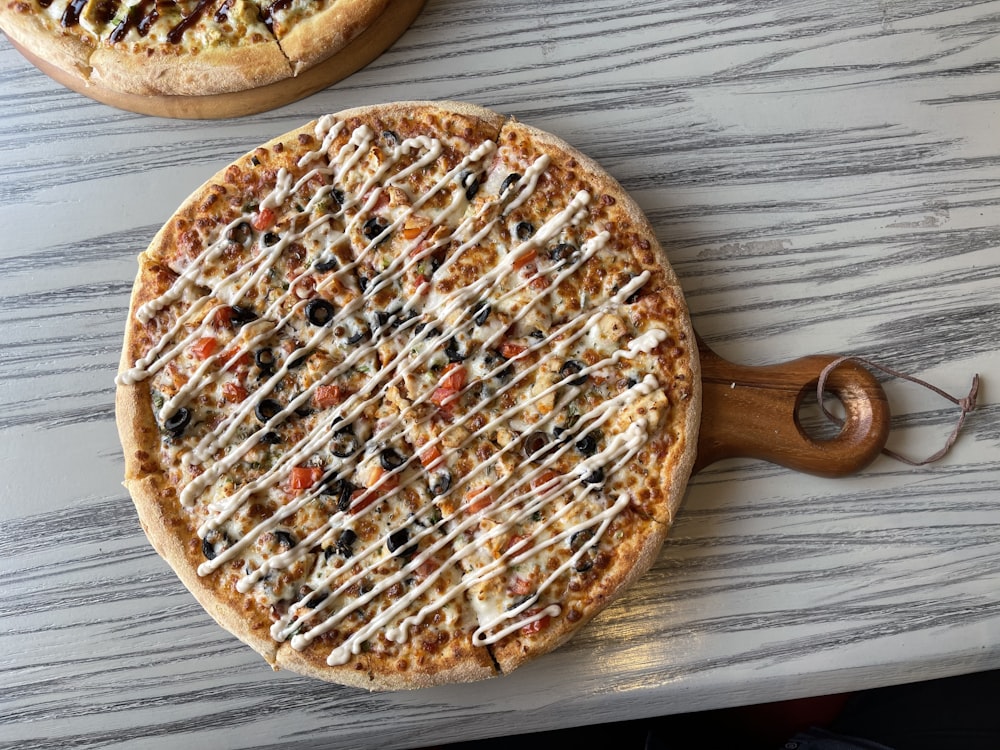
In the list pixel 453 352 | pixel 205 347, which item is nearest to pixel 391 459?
pixel 453 352

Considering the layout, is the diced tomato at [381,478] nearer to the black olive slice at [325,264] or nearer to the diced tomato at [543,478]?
the diced tomato at [543,478]

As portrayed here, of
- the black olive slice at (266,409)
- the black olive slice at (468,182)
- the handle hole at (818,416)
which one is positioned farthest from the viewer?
the handle hole at (818,416)

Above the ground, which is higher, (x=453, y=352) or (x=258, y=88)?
(x=258, y=88)

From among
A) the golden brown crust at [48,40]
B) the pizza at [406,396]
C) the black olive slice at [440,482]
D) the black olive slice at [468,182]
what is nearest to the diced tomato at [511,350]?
the pizza at [406,396]

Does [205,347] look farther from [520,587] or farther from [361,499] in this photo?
[520,587]

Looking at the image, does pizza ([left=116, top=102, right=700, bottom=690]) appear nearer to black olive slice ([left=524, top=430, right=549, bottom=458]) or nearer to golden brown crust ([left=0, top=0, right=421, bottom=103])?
black olive slice ([left=524, top=430, right=549, bottom=458])

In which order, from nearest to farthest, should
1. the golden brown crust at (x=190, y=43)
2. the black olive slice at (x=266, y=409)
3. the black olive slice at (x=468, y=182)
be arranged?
the black olive slice at (x=266, y=409) → the black olive slice at (x=468, y=182) → the golden brown crust at (x=190, y=43)
